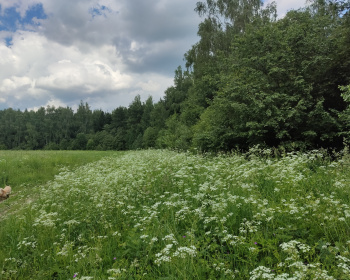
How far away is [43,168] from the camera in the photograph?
15898 millimetres

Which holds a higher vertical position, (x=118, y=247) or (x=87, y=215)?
(x=87, y=215)

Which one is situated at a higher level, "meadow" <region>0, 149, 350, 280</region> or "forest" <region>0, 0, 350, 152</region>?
"forest" <region>0, 0, 350, 152</region>

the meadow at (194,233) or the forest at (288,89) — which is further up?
the forest at (288,89)

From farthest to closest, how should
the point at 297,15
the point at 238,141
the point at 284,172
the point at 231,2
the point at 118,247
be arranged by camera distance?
the point at 231,2
the point at 297,15
the point at 238,141
the point at 284,172
the point at 118,247

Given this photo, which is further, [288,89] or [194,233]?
[288,89]

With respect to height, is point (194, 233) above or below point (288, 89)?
below

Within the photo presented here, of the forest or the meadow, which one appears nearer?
the meadow

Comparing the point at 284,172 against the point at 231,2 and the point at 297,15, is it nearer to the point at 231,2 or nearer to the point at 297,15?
the point at 297,15

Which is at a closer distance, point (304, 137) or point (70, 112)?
point (304, 137)

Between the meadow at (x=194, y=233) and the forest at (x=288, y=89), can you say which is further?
the forest at (x=288, y=89)

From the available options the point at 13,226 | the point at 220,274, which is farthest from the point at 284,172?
the point at 13,226

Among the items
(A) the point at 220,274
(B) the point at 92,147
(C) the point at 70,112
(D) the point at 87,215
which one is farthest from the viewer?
(C) the point at 70,112

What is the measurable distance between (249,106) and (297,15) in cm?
913

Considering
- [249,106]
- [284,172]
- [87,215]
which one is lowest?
[87,215]
